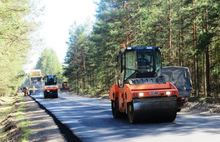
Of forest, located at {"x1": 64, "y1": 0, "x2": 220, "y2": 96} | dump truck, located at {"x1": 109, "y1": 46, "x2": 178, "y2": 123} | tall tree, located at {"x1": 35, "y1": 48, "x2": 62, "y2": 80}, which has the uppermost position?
tall tree, located at {"x1": 35, "y1": 48, "x2": 62, "y2": 80}

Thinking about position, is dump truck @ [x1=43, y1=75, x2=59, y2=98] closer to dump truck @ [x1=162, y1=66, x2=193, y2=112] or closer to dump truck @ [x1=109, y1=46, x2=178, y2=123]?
dump truck @ [x1=162, y1=66, x2=193, y2=112]

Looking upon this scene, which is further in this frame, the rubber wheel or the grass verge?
the grass verge

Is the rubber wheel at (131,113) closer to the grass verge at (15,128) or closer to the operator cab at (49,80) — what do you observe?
the grass verge at (15,128)

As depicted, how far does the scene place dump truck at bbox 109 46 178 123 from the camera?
10.5 metres

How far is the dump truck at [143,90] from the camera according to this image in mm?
10539

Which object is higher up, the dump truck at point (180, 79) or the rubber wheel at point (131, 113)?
the dump truck at point (180, 79)

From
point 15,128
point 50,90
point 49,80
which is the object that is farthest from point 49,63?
point 15,128

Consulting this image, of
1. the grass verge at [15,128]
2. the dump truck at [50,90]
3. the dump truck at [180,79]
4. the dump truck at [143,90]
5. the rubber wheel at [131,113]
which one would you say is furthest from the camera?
the dump truck at [50,90]

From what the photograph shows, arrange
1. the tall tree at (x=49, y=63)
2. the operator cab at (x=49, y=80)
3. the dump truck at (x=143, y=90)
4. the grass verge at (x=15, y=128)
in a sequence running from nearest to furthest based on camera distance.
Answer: the dump truck at (x=143, y=90)
the grass verge at (x=15, y=128)
the operator cab at (x=49, y=80)
the tall tree at (x=49, y=63)

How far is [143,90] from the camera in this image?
35.5 ft

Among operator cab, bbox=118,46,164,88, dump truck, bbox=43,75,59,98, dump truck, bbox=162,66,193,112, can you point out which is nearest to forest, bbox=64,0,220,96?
dump truck, bbox=162,66,193,112

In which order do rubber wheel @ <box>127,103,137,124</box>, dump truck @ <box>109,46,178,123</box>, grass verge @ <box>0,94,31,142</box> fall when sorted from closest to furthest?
dump truck @ <box>109,46,178,123</box> → rubber wheel @ <box>127,103,137,124</box> → grass verge @ <box>0,94,31,142</box>

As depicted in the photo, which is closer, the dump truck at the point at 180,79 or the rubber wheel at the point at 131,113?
the rubber wheel at the point at 131,113

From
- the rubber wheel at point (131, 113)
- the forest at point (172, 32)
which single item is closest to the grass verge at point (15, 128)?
the rubber wheel at point (131, 113)
